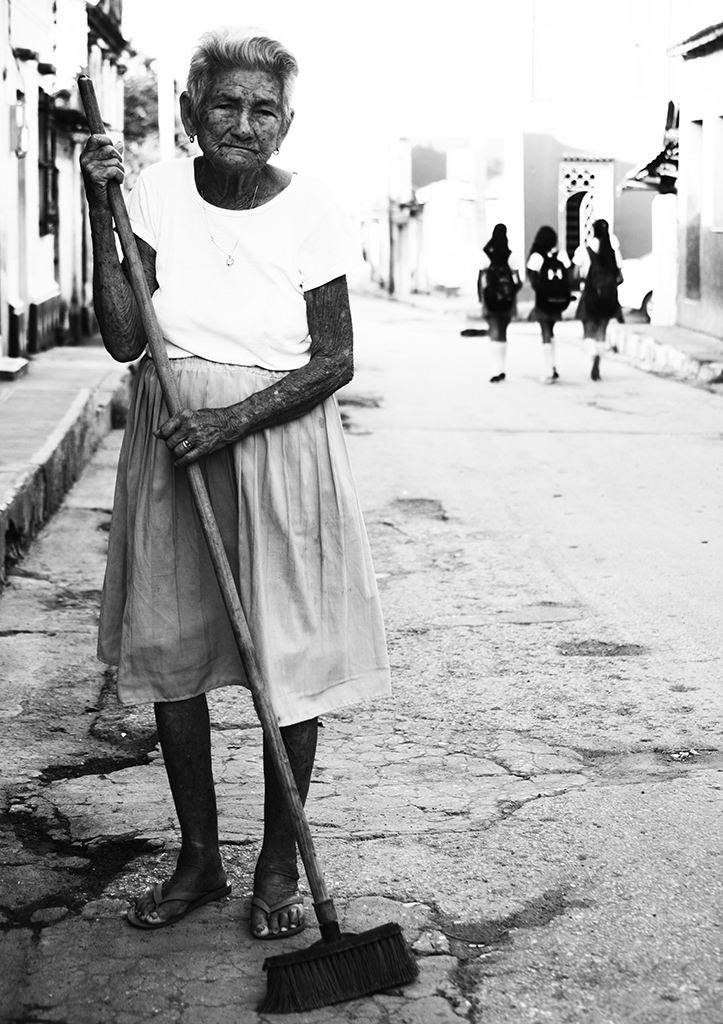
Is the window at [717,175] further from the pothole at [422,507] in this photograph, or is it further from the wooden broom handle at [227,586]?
the wooden broom handle at [227,586]

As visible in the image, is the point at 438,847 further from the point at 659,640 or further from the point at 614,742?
the point at 659,640

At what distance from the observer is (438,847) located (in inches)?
131

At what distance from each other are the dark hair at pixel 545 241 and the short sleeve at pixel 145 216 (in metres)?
11.4

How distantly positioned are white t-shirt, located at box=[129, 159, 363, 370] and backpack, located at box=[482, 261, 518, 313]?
1193cm

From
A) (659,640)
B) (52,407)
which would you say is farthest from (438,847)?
(52,407)

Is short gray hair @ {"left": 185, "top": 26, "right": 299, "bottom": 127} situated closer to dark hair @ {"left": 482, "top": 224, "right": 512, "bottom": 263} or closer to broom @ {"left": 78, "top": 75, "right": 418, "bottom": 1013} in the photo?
broom @ {"left": 78, "top": 75, "right": 418, "bottom": 1013}

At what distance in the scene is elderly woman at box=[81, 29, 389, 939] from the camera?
285 cm

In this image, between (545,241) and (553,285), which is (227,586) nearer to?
(545,241)

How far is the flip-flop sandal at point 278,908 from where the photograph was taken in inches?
114

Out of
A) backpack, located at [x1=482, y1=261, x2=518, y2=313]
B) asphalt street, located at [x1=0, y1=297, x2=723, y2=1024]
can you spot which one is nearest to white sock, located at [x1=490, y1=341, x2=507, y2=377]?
backpack, located at [x1=482, y1=261, x2=518, y2=313]

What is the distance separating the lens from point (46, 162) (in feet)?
53.6

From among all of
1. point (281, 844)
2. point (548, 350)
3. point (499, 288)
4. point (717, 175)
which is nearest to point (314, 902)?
point (281, 844)

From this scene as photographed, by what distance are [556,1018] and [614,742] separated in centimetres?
167

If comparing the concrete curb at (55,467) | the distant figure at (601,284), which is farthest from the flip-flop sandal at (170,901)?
the distant figure at (601,284)
